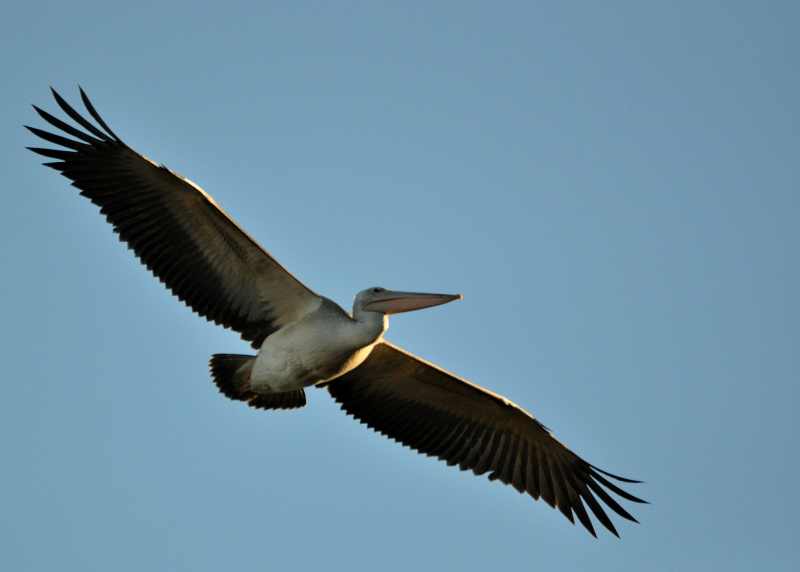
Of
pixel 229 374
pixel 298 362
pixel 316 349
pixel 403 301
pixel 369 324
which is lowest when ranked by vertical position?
pixel 229 374

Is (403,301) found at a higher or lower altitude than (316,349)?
higher

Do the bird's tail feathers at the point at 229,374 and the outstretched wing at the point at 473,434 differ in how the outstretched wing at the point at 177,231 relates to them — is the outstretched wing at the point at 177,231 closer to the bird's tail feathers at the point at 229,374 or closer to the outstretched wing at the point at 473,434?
the bird's tail feathers at the point at 229,374

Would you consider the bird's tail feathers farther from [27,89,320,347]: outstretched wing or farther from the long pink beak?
the long pink beak

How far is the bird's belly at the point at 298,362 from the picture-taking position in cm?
1399

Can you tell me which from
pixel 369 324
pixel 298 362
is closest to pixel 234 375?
pixel 298 362

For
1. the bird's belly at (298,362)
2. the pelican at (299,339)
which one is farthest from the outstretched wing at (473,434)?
the bird's belly at (298,362)

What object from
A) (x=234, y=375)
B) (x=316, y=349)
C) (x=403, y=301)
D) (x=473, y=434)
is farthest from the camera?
(x=473, y=434)

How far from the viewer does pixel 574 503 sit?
15.4 meters

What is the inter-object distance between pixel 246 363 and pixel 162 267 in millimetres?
1324

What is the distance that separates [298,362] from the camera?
1403cm

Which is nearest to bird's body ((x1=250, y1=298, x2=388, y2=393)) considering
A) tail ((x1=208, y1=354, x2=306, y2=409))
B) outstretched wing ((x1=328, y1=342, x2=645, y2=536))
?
tail ((x1=208, y1=354, x2=306, y2=409))

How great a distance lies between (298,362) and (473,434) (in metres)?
2.49

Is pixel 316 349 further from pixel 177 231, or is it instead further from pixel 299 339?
pixel 177 231

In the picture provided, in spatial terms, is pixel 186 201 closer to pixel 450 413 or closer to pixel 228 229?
pixel 228 229
